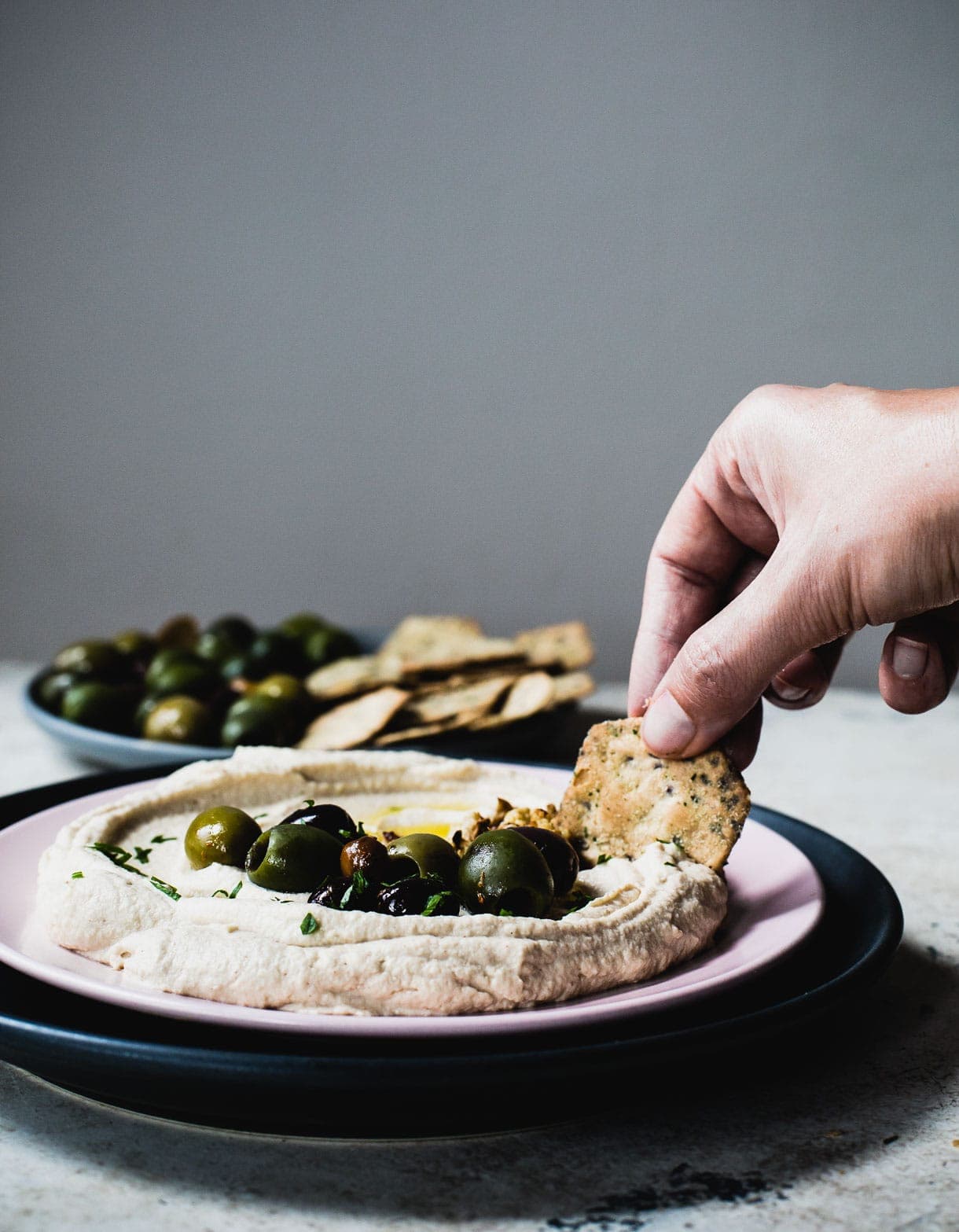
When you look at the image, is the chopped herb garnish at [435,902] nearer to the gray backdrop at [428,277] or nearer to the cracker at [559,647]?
the cracker at [559,647]

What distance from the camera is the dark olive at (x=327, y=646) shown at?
3568 mm

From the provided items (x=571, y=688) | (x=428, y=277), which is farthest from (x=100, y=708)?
(x=428, y=277)

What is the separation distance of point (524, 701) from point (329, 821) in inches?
54.1

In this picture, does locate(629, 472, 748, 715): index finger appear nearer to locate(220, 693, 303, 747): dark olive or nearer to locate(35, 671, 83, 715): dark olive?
locate(220, 693, 303, 747): dark olive

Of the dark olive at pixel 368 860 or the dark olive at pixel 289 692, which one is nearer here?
the dark olive at pixel 368 860

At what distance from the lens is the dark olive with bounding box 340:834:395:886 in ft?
4.89

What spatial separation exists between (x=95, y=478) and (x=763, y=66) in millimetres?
3139

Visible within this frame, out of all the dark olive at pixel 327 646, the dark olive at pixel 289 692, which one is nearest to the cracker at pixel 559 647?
the dark olive at pixel 327 646

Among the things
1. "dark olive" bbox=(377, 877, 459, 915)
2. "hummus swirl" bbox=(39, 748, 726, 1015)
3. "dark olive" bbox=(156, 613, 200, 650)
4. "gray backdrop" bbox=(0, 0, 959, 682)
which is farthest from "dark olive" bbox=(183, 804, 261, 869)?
"gray backdrop" bbox=(0, 0, 959, 682)

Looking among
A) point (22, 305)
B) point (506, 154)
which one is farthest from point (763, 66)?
point (22, 305)

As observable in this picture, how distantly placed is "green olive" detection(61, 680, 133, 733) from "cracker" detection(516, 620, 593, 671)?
3.45 feet

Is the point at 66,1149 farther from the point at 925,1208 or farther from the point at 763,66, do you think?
the point at 763,66

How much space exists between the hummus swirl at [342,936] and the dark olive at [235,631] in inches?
74.4

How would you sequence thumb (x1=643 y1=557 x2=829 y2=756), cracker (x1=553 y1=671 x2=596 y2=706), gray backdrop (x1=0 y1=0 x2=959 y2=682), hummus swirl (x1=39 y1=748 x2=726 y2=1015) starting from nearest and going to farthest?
hummus swirl (x1=39 y1=748 x2=726 y2=1015)
thumb (x1=643 y1=557 x2=829 y2=756)
cracker (x1=553 y1=671 x2=596 y2=706)
gray backdrop (x1=0 y1=0 x2=959 y2=682)
